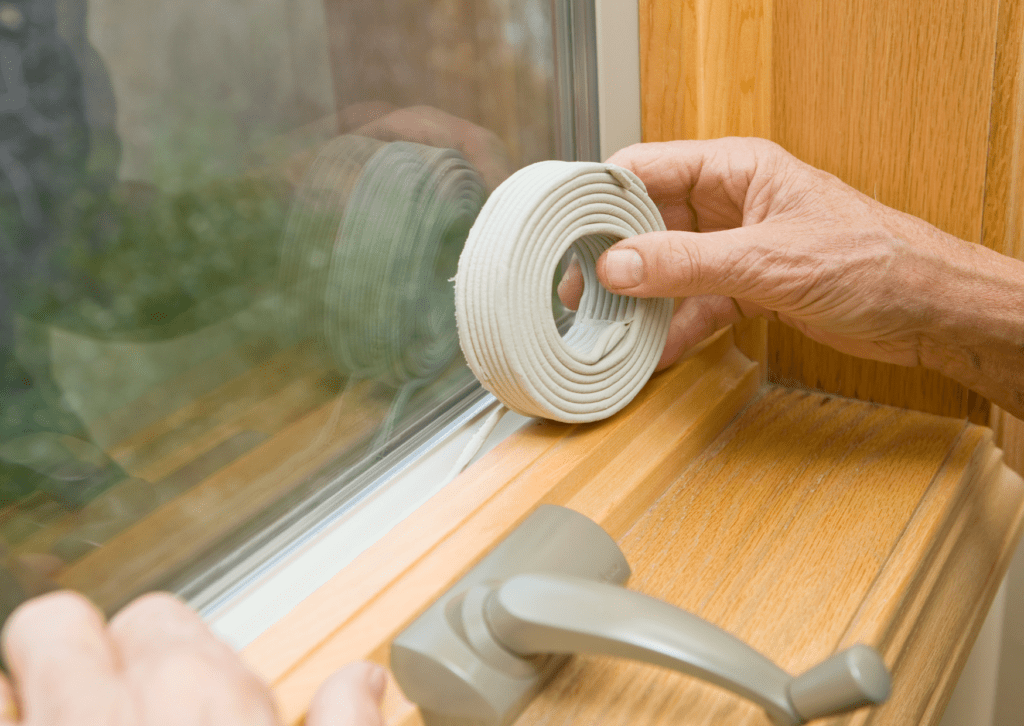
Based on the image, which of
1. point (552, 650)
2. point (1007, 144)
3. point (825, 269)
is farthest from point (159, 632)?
point (1007, 144)

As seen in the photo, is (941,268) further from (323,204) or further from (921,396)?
(323,204)

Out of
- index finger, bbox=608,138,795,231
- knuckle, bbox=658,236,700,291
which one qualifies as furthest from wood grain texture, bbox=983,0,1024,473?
knuckle, bbox=658,236,700,291

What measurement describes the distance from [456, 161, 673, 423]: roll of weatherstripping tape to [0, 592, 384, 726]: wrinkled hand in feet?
0.97

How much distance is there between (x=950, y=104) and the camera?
78 cm

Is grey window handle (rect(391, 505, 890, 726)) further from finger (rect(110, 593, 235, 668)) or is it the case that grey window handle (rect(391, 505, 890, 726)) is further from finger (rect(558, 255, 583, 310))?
finger (rect(558, 255, 583, 310))

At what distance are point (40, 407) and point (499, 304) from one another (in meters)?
0.32

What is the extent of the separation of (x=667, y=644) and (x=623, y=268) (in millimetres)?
355

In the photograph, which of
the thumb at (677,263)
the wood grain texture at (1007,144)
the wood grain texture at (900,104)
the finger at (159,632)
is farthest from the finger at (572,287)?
the finger at (159,632)

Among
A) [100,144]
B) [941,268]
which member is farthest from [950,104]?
[100,144]

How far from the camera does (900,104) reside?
803mm

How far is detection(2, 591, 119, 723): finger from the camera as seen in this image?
13.9 inches

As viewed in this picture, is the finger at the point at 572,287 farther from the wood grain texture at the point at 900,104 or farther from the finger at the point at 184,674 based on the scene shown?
the finger at the point at 184,674

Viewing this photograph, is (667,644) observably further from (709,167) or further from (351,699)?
(709,167)

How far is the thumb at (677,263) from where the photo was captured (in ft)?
2.32
